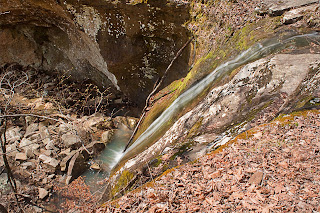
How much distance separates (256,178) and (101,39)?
19.1ft

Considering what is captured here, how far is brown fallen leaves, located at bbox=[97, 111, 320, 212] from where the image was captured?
204 cm

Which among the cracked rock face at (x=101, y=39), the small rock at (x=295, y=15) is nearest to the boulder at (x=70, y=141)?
the cracked rock face at (x=101, y=39)

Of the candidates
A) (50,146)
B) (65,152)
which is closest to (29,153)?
(50,146)

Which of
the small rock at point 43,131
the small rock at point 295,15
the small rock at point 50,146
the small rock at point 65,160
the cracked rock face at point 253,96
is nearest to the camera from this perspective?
the cracked rock face at point 253,96

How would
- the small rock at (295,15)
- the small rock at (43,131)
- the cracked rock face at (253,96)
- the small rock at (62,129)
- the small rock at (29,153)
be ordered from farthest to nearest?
the small rock at (43,131) → the small rock at (62,129) → the small rock at (29,153) → the small rock at (295,15) → the cracked rock face at (253,96)

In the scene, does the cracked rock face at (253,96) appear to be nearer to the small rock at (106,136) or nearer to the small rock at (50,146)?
the small rock at (106,136)

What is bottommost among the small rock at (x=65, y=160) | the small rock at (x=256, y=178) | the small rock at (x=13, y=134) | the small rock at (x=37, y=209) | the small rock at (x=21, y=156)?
the small rock at (x=37, y=209)

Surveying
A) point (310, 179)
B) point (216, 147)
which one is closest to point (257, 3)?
point (216, 147)

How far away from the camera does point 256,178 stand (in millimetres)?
2254

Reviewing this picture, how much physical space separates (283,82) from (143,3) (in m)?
3.88

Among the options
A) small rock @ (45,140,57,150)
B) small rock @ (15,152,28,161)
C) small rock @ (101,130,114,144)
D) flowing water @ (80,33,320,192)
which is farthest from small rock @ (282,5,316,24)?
small rock @ (15,152,28,161)

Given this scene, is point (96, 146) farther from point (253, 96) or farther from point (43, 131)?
point (253, 96)

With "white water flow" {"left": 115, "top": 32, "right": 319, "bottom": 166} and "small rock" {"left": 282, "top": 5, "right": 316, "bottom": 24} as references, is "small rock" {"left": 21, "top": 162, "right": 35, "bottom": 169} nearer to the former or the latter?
"white water flow" {"left": 115, "top": 32, "right": 319, "bottom": 166}

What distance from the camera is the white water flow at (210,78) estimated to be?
12.1 feet
